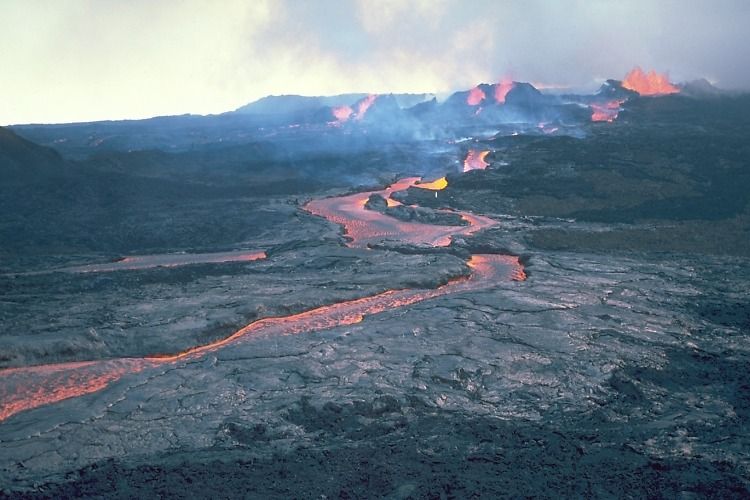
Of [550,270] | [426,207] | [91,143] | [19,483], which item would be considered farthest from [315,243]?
[91,143]

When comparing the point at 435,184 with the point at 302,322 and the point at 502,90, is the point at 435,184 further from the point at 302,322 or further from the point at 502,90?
the point at 502,90

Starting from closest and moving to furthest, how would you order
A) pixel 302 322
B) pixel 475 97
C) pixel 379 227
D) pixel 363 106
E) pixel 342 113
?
pixel 302 322
pixel 379 227
pixel 475 97
pixel 342 113
pixel 363 106

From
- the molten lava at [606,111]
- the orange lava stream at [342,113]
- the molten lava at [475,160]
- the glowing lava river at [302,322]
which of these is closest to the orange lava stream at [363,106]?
the orange lava stream at [342,113]

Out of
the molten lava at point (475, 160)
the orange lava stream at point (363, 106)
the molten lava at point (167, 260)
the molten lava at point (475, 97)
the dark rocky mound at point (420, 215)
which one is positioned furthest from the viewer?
the orange lava stream at point (363, 106)

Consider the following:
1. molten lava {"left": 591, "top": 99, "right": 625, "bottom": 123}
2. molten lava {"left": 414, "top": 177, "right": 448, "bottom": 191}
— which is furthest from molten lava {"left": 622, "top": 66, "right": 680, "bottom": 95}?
molten lava {"left": 414, "top": 177, "right": 448, "bottom": 191}

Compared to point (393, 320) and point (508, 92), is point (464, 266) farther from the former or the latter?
point (508, 92)

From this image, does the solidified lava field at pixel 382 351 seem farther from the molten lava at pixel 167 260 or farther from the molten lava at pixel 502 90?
the molten lava at pixel 502 90

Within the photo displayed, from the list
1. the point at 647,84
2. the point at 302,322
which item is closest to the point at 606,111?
the point at 647,84
